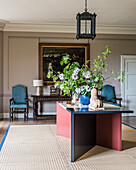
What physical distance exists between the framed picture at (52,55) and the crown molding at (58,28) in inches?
19.6

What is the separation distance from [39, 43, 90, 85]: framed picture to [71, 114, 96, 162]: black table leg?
14.3 feet

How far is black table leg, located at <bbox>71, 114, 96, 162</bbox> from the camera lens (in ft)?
12.3

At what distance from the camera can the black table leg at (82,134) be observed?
3.76 metres

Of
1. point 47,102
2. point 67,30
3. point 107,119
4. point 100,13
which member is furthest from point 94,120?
point 67,30

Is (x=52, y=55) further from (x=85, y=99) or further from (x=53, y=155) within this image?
(x=53, y=155)

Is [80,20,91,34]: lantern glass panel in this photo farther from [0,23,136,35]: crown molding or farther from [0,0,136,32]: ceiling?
[0,23,136,35]: crown molding

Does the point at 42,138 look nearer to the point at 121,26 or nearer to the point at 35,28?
the point at 35,28

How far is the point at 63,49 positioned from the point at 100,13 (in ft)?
6.76

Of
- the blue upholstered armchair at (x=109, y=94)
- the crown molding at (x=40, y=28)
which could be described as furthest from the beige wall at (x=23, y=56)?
the blue upholstered armchair at (x=109, y=94)

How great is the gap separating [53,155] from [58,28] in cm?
545

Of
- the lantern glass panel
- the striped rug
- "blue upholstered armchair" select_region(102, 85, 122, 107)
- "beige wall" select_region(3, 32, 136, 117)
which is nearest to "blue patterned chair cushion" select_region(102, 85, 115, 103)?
"blue upholstered armchair" select_region(102, 85, 122, 107)

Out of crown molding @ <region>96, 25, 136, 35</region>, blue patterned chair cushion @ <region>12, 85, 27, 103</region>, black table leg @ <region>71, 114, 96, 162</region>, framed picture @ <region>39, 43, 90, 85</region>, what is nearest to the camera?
black table leg @ <region>71, 114, 96, 162</region>

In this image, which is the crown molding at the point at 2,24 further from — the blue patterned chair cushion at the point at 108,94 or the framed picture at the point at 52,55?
the blue patterned chair cushion at the point at 108,94

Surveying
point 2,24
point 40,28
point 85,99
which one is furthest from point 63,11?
point 85,99
